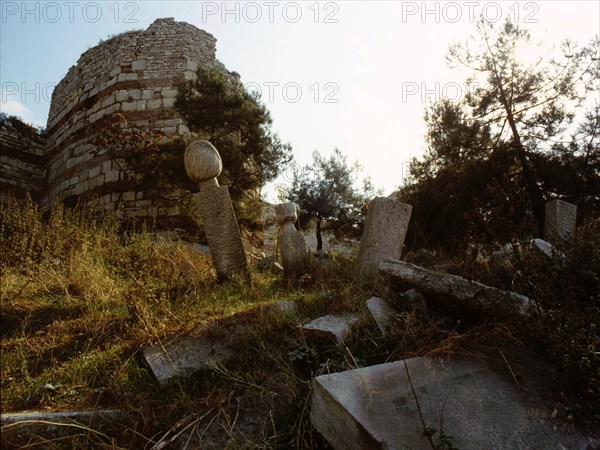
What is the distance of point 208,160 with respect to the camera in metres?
5.57

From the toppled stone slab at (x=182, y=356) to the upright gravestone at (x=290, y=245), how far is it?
7.62 feet

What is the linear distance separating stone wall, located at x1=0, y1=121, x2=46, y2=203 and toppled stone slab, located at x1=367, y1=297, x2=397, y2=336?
589 inches

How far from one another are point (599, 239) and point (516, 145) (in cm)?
593

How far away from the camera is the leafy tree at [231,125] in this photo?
1041 cm

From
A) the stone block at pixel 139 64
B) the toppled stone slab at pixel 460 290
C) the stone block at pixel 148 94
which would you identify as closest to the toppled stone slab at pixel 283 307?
the toppled stone slab at pixel 460 290

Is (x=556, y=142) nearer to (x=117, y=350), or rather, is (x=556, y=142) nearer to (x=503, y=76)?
(x=503, y=76)

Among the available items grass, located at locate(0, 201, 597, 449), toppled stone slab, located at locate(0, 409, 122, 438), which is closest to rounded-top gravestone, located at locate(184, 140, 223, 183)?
grass, located at locate(0, 201, 597, 449)

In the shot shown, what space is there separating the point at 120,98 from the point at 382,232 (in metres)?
11.1

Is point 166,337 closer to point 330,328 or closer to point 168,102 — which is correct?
point 330,328

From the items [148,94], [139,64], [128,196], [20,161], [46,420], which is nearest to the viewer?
[46,420]

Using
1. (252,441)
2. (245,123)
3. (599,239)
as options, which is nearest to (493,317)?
(252,441)

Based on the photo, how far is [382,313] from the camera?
331cm

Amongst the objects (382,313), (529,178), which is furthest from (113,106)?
(382,313)

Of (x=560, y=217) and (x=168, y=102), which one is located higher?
(x=168, y=102)
